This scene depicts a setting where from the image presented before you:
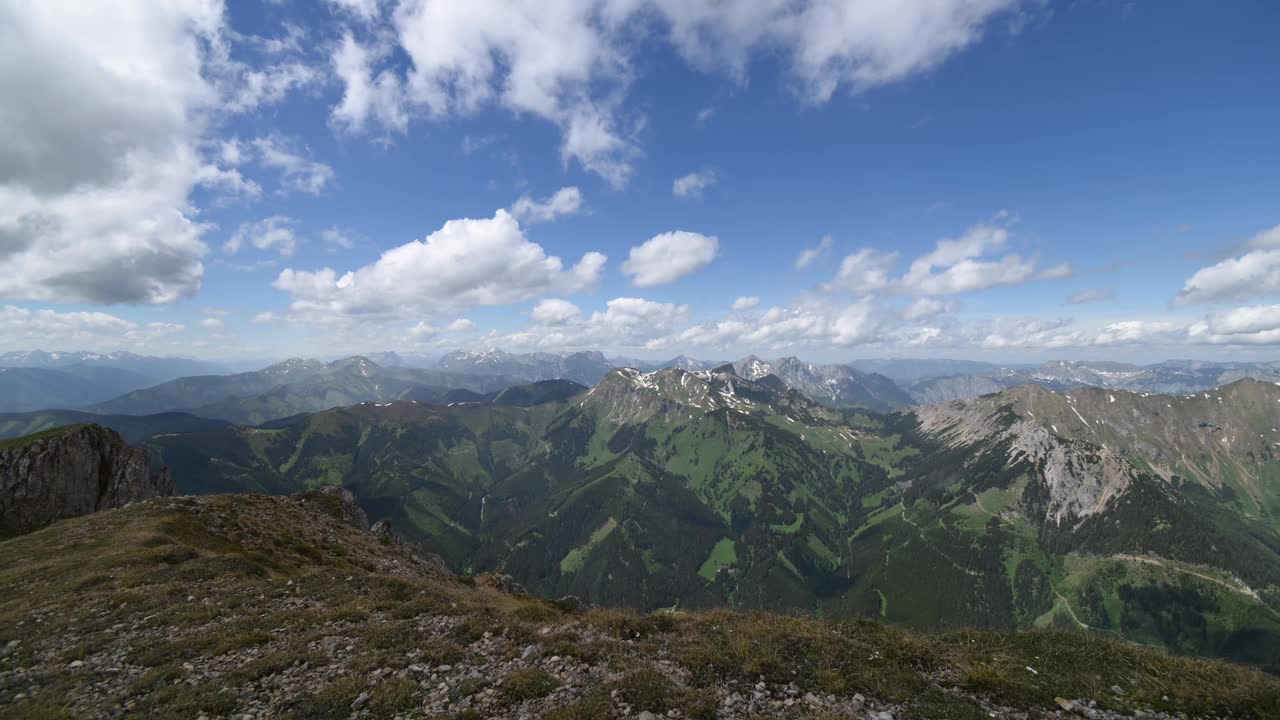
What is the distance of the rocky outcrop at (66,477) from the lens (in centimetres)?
4847

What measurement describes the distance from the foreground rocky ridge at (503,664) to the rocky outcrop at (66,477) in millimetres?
41713

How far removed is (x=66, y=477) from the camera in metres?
53.9

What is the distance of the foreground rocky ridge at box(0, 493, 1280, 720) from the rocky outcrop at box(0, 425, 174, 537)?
41.7 meters

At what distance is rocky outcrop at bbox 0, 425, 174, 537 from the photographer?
48469mm

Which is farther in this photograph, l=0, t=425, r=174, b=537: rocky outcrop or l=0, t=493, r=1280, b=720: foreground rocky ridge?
l=0, t=425, r=174, b=537: rocky outcrop

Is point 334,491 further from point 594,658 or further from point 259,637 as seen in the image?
point 594,658

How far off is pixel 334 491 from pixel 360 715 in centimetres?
4754

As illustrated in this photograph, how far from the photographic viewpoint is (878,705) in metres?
12.2

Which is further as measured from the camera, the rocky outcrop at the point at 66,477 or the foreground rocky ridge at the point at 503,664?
the rocky outcrop at the point at 66,477

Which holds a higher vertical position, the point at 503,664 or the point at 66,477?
the point at 503,664

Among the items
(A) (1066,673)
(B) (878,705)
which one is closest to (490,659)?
(B) (878,705)

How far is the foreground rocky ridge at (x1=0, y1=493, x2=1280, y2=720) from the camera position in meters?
12.1

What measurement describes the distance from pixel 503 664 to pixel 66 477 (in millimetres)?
73598

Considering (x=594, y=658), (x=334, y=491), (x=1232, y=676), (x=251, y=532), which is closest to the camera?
(x=1232, y=676)
